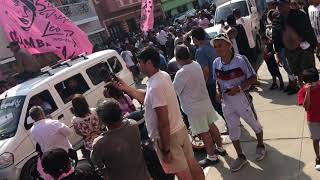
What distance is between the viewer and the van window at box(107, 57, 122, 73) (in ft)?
31.0

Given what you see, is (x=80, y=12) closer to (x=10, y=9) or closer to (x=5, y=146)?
(x=10, y=9)

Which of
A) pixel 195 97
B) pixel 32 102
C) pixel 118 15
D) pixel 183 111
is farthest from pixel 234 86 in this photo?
pixel 118 15

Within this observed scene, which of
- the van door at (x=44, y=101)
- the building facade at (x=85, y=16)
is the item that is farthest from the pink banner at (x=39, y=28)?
the building facade at (x=85, y=16)

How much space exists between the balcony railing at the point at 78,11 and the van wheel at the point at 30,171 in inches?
817

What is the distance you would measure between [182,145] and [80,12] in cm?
2594

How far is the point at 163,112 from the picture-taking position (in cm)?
369

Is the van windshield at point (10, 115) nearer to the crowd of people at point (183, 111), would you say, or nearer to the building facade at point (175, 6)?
the crowd of people at point (183, 111)

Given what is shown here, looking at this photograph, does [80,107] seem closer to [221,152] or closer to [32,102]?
[221,152]

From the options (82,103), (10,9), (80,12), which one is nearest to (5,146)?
(82,103)

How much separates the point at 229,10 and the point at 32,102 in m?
7.75

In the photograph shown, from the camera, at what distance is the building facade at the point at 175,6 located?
43938mm

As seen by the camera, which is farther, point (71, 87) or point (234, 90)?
point (71, 87)

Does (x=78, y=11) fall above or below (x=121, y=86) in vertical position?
above

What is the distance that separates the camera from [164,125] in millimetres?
3689
